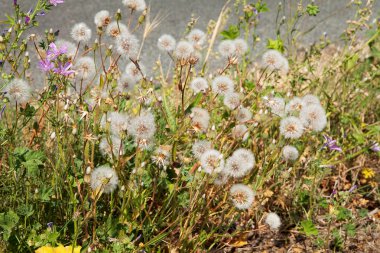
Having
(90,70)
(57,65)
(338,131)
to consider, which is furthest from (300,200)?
(57,65)

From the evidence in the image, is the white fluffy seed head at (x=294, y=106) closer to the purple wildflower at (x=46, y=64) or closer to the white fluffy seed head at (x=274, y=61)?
the white fluffy seed head at (x=274, y=61)

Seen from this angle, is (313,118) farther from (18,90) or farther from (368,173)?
(18,90)

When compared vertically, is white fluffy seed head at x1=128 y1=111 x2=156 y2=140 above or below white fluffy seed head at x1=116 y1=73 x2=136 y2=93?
below

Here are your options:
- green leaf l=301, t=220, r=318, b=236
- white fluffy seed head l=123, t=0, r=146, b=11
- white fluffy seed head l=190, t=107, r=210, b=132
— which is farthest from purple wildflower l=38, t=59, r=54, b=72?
green leaf l=301, t=220, r=318, b=236

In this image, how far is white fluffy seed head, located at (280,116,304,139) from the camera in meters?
2.16

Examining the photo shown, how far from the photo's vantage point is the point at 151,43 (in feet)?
16.9

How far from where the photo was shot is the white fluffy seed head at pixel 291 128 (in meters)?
2.16

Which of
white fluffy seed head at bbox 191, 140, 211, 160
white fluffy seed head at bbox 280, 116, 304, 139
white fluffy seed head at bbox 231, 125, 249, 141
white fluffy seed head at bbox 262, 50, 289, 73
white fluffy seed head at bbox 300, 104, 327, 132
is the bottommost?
white fluffy seed head at bbox 191, 140, 211, 160

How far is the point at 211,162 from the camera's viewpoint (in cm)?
196

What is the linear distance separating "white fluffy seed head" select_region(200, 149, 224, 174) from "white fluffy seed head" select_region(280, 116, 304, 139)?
0.34 m

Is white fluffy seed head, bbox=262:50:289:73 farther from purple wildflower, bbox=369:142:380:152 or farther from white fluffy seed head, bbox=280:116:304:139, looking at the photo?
purple wildflower, bbox=369:142:380:152

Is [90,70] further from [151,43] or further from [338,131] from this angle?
[151,43]

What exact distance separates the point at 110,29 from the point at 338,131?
1561 millimetres

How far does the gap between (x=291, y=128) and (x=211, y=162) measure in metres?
0.39
